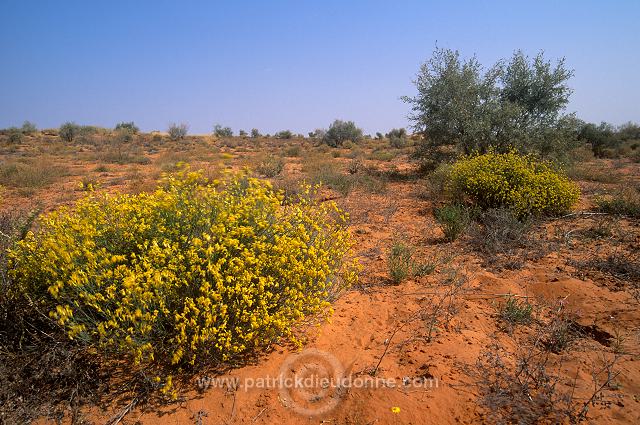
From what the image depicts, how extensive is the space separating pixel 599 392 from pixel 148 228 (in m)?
3.56

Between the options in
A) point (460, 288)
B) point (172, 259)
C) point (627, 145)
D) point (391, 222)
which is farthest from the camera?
point (627, 145)

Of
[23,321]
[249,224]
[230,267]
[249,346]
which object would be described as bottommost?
[249,346]

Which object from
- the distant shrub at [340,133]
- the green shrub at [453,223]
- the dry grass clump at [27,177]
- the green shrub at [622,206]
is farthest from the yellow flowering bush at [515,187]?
the distant shrub at [340,133]

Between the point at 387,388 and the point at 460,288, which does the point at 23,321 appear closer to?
the point at 387,388

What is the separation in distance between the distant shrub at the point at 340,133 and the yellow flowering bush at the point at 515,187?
19.0 m

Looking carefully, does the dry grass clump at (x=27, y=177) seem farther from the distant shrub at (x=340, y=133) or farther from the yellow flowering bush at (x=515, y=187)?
the distant shrub at (x=340, y=133)

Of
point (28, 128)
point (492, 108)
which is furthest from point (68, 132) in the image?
point (492, 108)

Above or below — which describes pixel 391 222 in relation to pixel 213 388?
above

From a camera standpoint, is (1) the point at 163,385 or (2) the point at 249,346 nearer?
(1) the point at 163,385

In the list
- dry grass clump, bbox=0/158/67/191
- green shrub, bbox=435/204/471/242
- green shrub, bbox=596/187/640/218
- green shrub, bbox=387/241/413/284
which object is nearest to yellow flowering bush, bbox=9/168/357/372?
green shrub, bbox=387/241/413/284

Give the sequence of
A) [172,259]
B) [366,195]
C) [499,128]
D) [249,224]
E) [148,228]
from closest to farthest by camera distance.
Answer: [172,259]
[148,228]
[249,224]
[366,195]
[499,128]

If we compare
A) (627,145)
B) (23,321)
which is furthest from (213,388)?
(627,145)

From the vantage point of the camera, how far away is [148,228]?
2.97 metres

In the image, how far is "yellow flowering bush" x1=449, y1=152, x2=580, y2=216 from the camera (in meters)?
6.46
